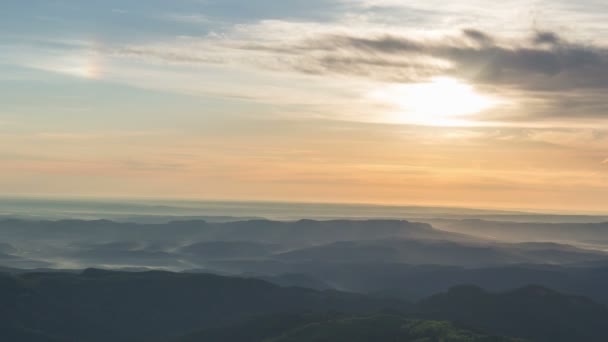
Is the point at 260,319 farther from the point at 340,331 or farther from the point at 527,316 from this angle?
the point at 527,316

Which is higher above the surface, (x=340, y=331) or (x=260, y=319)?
(x=340, y=331)

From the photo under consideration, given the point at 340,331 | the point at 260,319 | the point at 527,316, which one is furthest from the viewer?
the point at 527,316

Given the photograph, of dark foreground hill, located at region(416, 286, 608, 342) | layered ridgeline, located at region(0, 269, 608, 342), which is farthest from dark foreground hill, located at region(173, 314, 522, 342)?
dark foreground hill, located at region(416, 286, 608, 342)

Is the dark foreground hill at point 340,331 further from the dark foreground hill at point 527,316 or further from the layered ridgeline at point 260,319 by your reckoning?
the dark foreground hill at point 527,316

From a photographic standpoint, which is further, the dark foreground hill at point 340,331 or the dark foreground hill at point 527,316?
the dark foreground hill at point 527,316

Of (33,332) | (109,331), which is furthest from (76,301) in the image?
(33,332)

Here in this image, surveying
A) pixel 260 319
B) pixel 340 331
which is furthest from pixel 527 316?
pixel 340 331

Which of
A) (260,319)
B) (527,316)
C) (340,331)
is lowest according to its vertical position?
(527,316)

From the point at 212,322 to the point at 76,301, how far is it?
37530mm

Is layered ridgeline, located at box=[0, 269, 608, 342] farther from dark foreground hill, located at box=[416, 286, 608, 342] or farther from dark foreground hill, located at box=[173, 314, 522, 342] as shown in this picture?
dark foreground hill, located at box=[173, 314, 522, 342]

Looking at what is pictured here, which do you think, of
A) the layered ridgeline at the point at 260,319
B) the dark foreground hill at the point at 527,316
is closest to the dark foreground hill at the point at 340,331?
the layered ridgeline at the point at 260,319

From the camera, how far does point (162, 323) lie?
7574 inches

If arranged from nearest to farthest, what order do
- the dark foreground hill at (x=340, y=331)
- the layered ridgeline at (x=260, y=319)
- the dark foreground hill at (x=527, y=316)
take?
the dark foreground hill at (x=340, y=331) → the layered ridgeline at (x=260, y=319) → the dark foreground hill at (x=527, y=316)

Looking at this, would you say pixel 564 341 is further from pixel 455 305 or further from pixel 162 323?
pixel 162 323
